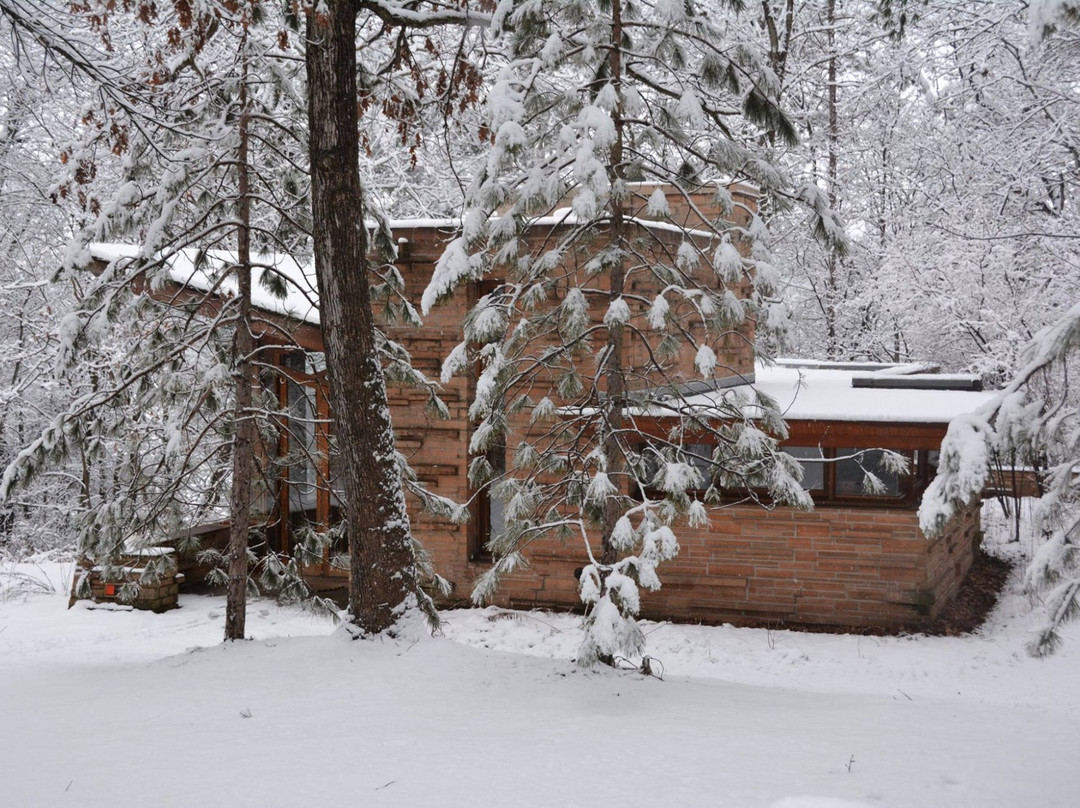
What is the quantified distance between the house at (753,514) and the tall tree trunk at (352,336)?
284 centimetres

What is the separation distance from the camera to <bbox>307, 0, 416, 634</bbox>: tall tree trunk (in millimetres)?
7398

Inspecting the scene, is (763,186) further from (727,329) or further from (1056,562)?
(1056,562)

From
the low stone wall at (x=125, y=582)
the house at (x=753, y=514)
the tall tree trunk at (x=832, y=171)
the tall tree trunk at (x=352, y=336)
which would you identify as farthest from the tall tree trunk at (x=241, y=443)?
the tall tree trunk at (x=832, y=171)

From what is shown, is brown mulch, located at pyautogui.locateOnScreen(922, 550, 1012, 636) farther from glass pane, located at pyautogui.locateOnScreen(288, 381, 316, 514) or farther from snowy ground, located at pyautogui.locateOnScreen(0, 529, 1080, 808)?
glass pane, located at pyautogui.locateOnScreen(288, 381, 316, 514)

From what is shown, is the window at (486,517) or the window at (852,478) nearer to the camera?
the window at (852,478)

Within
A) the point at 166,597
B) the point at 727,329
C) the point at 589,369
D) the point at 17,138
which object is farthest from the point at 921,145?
the point at 17,138

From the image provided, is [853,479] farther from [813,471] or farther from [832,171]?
[832,171]

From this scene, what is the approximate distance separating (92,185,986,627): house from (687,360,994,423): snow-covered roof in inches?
1.2

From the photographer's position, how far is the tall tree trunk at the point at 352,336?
740cm

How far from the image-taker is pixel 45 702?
6887 millimetres

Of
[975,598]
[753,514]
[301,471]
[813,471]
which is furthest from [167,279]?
[975,598]

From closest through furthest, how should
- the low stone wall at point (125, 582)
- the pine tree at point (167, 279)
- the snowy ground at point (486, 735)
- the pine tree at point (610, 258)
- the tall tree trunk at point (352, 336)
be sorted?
the snowy ground at point (486, 735), the pine tree at point (610, 258), the tall tree trunk at point (352, 336), the pine tree at point (167, 279), the low stone wall at point (125, 582)

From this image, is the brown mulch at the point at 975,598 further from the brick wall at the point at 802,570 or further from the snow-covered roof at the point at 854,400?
the snow-covered roof at the point at 854,400

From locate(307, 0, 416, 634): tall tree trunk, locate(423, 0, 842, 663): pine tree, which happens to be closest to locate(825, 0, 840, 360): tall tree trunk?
locate(423, 0, 842, 663): pine tree
